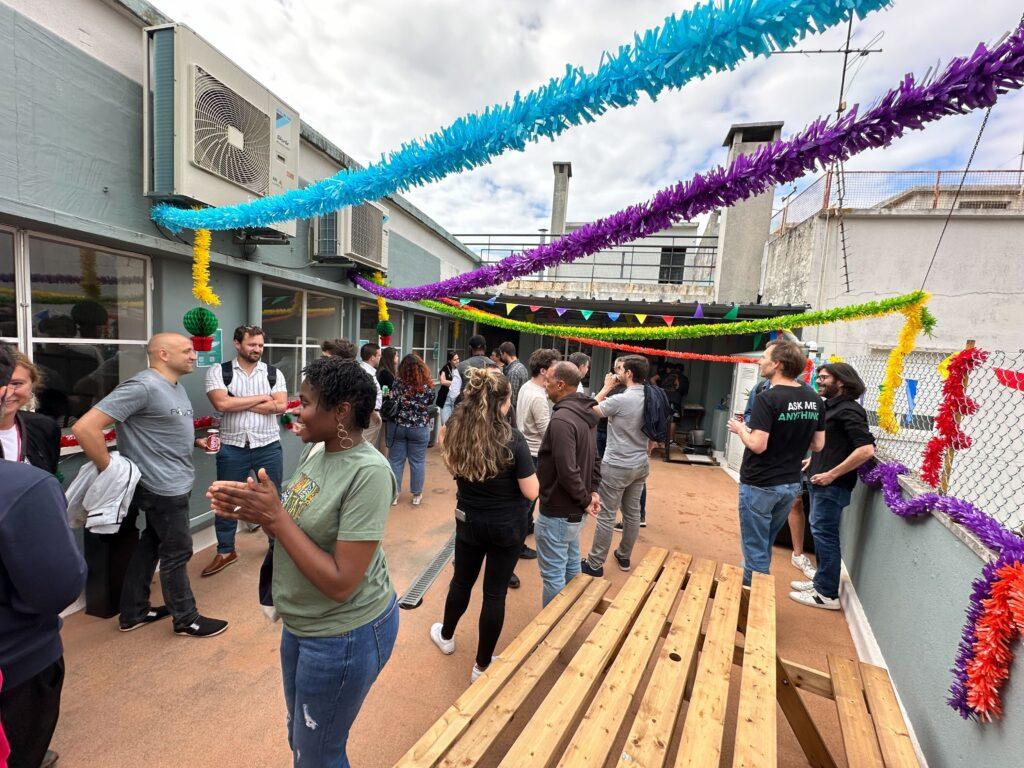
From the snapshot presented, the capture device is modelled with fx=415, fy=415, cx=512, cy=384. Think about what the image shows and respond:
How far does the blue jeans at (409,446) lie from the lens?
457cm

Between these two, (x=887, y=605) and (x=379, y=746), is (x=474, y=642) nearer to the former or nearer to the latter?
(x=379, y=746)

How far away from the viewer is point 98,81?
2.48 metres

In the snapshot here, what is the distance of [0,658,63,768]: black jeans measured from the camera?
1383 millimetres

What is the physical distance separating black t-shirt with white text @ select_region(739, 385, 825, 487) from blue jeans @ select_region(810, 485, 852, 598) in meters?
0.54

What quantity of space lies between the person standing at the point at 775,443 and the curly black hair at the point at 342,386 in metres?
2.51

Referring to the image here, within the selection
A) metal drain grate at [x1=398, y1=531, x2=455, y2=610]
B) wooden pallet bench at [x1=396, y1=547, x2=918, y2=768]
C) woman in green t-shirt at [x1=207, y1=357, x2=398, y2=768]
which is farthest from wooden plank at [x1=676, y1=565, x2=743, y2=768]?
metal drain grate at [x1=398, y1=531, x2=455, y2=610]

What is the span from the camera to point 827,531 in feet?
10.4

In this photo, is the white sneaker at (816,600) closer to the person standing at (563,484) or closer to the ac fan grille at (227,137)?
the person standing at (563,484)

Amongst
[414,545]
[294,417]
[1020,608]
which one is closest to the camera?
[1020,608]

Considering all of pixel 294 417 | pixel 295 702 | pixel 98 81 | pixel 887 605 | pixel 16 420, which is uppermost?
pixel 98 81

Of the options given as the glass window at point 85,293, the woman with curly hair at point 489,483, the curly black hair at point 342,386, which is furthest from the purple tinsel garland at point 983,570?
the glass window at point 85,293

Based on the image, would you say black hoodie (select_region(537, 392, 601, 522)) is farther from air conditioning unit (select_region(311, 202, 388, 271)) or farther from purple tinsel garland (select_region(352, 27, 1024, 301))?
air conditioning unit (select_region(311, 202, 388, 271))

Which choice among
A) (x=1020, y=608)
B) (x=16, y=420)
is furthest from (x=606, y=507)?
(x=16, y=420)

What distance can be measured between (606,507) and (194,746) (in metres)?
2.79
